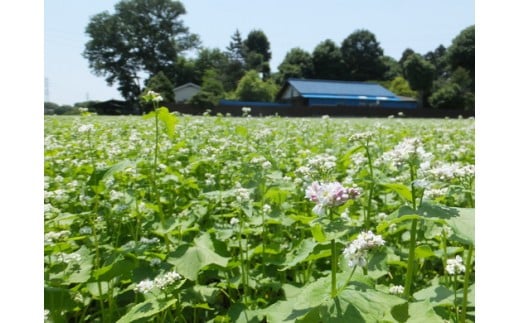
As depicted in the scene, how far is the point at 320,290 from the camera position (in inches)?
48.7

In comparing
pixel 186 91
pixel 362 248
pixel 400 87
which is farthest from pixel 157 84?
pixel 400 87

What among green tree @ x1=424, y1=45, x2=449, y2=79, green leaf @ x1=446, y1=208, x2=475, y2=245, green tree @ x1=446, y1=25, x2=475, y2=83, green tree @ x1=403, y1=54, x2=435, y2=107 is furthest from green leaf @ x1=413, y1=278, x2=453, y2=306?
green tree @ x1=403, y1=54, x2=435, y2=107

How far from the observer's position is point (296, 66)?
223 feet

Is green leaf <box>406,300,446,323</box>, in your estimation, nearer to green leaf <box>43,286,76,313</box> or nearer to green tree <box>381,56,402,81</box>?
green leaf <box>43,286,76,313</box>

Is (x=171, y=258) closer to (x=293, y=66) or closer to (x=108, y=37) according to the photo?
(x=108, y=37)

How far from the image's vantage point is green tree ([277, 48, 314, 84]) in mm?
67500

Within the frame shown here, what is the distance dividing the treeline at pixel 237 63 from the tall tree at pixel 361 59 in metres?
0.15

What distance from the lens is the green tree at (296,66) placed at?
67500 millimetres

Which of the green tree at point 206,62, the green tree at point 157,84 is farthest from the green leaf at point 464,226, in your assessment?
the green tree at point 206,62

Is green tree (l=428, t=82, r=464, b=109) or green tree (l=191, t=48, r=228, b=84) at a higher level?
green tree (l=191, t=48, r=228, b=84)

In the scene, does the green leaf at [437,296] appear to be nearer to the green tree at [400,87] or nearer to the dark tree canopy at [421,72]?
the dark tree canopy at [421,72]

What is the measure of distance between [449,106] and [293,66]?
42.7m

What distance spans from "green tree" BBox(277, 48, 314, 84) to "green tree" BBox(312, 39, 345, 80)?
1.11 meters
